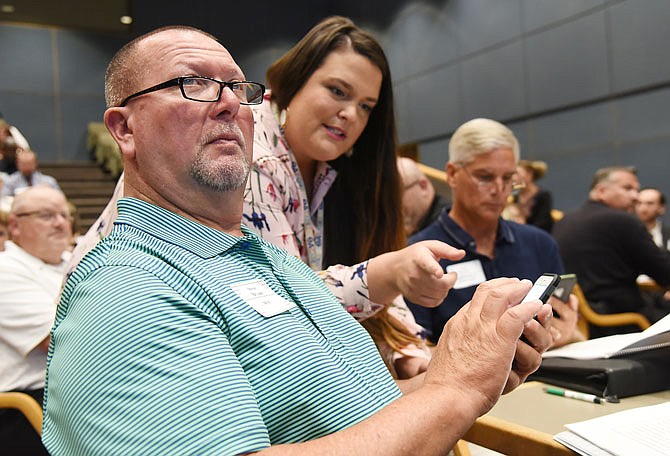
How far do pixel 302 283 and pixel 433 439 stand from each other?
0.43 metres

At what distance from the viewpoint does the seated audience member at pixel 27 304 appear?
2037mm

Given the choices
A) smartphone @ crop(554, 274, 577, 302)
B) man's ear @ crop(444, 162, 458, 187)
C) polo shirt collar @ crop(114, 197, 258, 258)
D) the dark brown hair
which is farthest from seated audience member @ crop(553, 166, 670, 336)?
polo shirt collar @ crop(114, 197, 258, 258)

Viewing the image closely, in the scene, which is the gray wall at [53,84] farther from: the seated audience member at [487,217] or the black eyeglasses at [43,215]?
the seated audience member at [487,217]

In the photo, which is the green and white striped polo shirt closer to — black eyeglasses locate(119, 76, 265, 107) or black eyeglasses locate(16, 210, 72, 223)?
black eyeglasses locate(119, 76, 265, 107)

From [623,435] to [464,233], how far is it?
145 cm

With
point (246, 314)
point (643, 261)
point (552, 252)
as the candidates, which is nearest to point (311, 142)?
point (246, 314)

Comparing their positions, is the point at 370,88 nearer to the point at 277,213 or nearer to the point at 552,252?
the point at 277,213

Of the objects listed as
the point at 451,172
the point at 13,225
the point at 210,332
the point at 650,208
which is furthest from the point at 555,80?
the point at 210,332

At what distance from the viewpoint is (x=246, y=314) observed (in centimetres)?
86

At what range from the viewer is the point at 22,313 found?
2180 mm

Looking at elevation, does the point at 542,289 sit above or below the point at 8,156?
below

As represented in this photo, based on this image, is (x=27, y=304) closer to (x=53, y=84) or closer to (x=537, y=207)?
(x=537, y=207)

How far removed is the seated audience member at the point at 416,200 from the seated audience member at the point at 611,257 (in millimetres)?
902

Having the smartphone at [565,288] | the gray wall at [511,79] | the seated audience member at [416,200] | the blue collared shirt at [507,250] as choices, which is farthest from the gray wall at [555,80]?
the smartphone at [565,288]
